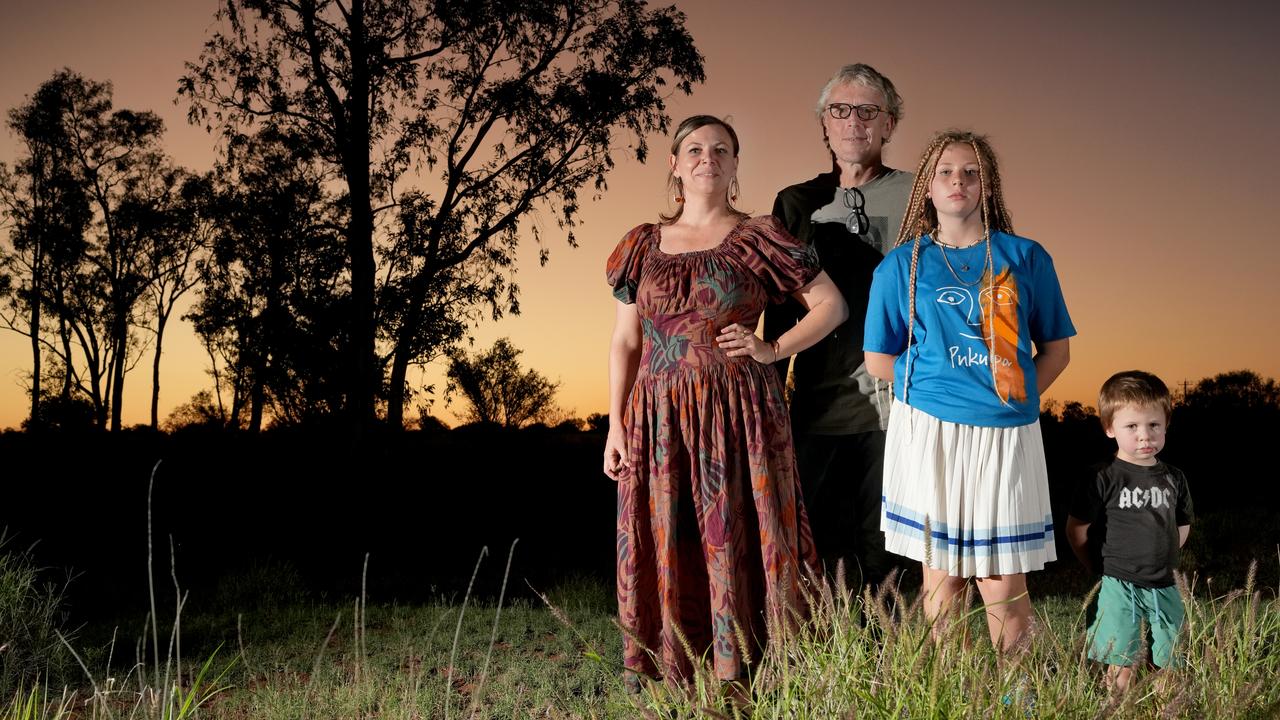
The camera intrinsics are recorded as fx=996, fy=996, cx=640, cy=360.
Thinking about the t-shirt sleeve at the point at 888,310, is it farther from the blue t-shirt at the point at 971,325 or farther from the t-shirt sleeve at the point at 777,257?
the t-shirt sleeve at the point at 777,257

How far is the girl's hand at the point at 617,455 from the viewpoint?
361 centimetres

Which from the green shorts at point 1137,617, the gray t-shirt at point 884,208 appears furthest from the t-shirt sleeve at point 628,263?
the green shorts at point 1137,617

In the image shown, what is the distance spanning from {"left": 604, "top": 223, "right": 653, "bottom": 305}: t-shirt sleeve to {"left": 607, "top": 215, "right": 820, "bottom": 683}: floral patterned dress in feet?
0.23

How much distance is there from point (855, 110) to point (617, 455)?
163cm

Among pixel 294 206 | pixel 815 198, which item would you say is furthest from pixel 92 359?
pixel 815 198

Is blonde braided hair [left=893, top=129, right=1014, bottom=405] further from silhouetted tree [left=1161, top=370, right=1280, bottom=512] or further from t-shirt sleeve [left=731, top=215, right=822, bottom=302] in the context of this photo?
silhouetted tree [left=1161, top=370, right=1280, bottom=512]

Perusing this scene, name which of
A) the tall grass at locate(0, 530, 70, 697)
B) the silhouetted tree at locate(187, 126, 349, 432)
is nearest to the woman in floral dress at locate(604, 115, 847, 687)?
the tall grass at locate(0, 530, 70, 697)

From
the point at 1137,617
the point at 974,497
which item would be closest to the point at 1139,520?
the point at 1137,617

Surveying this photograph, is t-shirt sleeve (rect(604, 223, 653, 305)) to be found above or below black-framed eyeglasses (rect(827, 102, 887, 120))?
below

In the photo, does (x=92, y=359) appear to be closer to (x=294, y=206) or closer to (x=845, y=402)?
(x=294, y=206)

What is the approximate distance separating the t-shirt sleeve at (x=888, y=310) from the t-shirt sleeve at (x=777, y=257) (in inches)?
10.4

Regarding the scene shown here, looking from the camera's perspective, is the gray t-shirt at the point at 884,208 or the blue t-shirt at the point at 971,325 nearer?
the blue t-shirt at the point at 971,325

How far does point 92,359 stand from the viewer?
23812mm

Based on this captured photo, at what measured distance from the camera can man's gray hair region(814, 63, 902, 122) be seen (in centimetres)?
392
